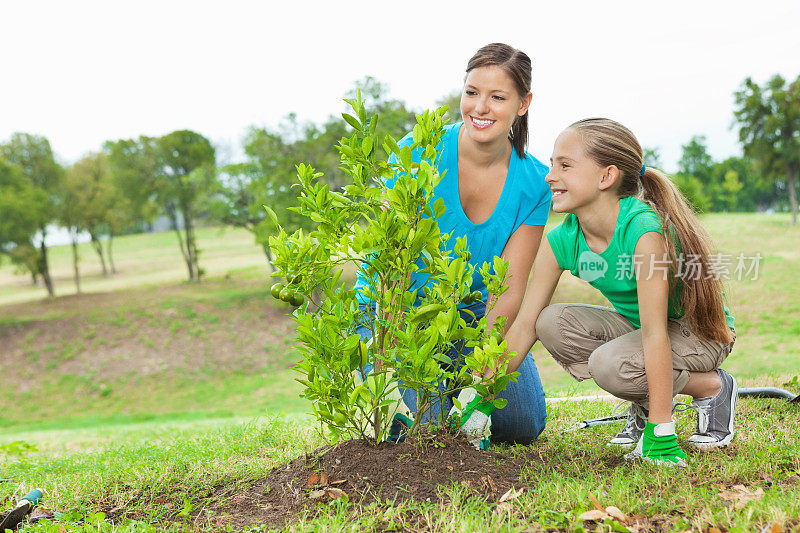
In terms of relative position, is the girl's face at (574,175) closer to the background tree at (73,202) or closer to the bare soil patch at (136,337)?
the bare soil patch at (136,337)

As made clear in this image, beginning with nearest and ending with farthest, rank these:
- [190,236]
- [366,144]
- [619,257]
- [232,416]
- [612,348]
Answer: [366,144], [619,257], [612,348], [232,416], [190,236]

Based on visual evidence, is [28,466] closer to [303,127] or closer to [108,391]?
[108,391]

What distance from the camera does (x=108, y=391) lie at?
17625 millimetres

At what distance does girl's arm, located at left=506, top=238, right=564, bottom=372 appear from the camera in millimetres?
3082

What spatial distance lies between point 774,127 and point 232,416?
25.8 m

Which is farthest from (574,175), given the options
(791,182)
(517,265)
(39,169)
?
(791,182)

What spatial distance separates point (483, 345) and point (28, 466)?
119 inches

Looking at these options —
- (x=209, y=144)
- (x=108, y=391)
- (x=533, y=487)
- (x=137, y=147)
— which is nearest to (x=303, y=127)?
(x=209, y=144)

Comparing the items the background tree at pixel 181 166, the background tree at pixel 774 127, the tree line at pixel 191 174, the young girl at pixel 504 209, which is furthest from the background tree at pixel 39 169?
the background tree at pixel 774 127

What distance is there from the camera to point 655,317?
2793 millimetres

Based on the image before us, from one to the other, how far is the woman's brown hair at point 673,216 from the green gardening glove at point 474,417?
3.36 ft

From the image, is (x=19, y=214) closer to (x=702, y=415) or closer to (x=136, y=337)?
(x=136, y=337)

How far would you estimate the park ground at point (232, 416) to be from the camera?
233 cm

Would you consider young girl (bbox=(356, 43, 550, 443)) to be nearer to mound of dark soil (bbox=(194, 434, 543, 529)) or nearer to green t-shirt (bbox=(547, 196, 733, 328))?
green t-shirt (bbox=(547, 196, 733, 328))
